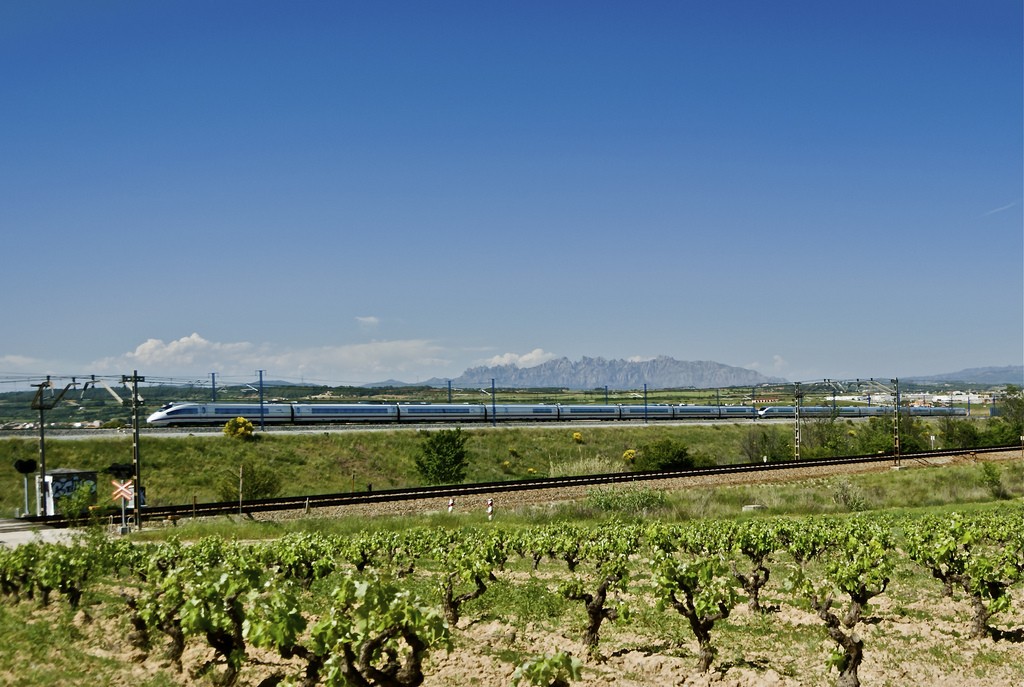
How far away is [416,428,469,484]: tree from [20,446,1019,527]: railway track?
6942 mm

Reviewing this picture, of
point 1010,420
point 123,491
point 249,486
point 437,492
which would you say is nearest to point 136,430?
point 123,491

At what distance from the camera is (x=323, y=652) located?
10.0 m

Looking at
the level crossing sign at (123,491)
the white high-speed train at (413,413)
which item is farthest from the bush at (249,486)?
the white high-speed train at (413,413)

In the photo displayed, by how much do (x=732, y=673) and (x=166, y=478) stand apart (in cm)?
4690

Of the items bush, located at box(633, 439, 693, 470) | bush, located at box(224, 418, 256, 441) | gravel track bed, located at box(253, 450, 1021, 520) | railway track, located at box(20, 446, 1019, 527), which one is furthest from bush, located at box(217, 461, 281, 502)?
bush, located at box(633, 439, 693, 470)

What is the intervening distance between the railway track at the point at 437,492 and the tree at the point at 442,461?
694 centimetres

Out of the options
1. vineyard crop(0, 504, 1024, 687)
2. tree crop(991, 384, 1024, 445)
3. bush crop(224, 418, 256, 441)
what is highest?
bush crop(224, 418, 256, 441)

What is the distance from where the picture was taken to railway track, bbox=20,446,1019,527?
39.0m

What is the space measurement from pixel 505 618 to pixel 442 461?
39.5m

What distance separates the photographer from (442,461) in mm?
57406

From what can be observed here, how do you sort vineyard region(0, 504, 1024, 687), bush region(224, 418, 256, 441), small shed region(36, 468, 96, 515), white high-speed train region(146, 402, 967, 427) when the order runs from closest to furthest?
vineyard region(0, 504, 1024, 687) < small shed region(36, 468, 96, 515) < bush region(224, 418, 256, 441) < white high-speed train region(146, 402, 967, 427)

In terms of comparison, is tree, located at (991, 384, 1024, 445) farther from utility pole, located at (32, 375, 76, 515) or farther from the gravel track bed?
utility pole, located at (32, 375, 76, 515)

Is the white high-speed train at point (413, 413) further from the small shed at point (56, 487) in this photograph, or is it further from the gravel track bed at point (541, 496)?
the gravel track bed at point (541, 496)

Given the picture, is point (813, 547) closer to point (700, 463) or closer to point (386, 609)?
point (386, 609)
